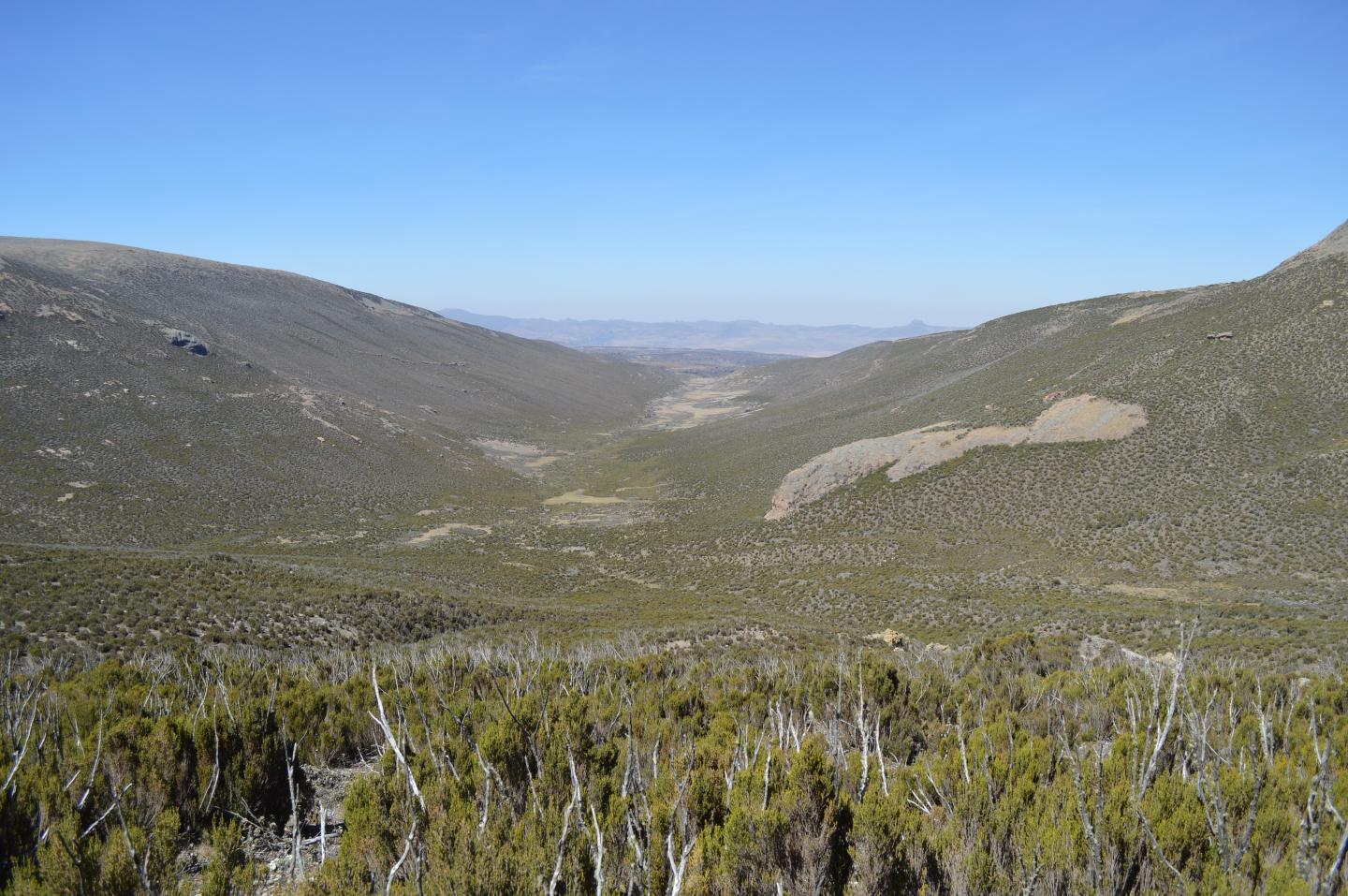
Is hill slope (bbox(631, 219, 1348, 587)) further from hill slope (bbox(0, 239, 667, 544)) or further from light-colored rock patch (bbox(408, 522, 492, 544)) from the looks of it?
hill slope (bbox(0, 239, 667, 544))

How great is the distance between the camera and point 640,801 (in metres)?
5.05

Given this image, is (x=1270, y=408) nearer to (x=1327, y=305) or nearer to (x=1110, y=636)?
(x=1327, y=305)

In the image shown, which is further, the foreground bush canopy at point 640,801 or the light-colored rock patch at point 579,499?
the light-colored rock patch at point 579,499

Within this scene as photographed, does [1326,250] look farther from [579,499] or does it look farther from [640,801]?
[640,801]

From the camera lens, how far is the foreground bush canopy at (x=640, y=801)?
150 inches

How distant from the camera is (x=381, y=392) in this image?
265 ft

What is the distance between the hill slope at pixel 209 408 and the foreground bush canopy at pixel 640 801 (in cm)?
3729

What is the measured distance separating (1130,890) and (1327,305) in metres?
51.9

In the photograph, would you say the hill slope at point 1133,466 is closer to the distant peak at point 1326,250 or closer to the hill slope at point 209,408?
the distant peak at point 1326,250

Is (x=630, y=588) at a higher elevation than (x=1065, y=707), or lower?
lower

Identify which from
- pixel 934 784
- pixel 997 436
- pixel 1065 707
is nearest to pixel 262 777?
pixel 934 784

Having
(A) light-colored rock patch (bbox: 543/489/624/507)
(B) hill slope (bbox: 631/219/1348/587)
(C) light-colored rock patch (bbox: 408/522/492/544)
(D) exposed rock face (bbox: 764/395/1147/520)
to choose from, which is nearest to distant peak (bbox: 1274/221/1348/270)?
(B) hill slope (bbox: 631/219/1348/587)

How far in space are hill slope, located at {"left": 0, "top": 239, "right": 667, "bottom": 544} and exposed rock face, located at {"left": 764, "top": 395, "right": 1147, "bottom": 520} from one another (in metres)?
28.1

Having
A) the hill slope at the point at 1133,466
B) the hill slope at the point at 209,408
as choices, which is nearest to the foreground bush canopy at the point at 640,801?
the hill slope at the point at 1133,466
